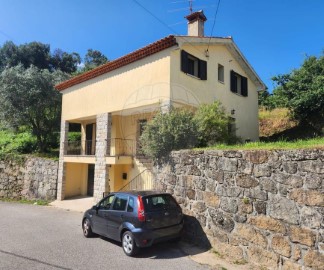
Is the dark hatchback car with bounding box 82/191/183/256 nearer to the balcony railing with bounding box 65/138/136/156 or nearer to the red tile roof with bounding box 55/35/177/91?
the balcony railing with bounding box 65/138/136/156

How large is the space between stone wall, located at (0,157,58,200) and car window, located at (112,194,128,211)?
10.7 metres

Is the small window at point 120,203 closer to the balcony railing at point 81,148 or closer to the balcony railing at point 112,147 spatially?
the balcony railing at point 112,147

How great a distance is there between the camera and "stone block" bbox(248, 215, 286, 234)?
5.54 metres

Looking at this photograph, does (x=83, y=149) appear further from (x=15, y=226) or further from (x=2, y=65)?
(x=2, y=65)

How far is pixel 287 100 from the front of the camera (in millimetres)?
17703

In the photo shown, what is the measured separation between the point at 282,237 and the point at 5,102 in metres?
19.1

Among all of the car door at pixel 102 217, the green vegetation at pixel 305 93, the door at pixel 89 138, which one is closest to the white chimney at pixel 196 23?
the green vegetation at pixel 305 93

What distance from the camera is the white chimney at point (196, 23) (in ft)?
50.4

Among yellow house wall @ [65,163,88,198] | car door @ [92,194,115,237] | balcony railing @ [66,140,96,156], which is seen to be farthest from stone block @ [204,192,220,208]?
yellow house wall @ [65,163,88,198]

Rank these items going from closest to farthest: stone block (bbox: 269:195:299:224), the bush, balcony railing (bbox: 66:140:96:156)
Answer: stone block (bbox: 269:195:299:224)
balcony railing (bbox: 66:140:96:156)
the bush

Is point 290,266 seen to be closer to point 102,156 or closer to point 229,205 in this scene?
point 229,205

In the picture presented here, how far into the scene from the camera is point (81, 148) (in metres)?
18.3

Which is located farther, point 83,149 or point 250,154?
point 83,149

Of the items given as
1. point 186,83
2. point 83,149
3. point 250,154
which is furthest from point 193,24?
point 250,154
